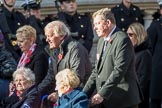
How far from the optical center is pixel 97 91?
6.15m

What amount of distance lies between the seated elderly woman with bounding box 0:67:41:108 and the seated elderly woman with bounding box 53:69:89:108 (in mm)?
574

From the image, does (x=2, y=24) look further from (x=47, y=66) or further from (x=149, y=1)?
(x=149, y=1)

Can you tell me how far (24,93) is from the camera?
644 centimetres

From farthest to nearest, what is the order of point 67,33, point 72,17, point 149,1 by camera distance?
1. point 149,1
2. point 72,17
3. point 67,33

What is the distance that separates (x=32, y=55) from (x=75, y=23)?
223cm

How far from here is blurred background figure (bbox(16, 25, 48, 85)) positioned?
709 cm

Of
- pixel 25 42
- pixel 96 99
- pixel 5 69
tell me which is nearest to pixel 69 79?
pixel 96 99

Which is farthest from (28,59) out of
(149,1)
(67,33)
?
(149,1)

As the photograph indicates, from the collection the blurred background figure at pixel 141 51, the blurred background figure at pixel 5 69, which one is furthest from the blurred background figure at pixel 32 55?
the blurred background figure at pixel 141 51

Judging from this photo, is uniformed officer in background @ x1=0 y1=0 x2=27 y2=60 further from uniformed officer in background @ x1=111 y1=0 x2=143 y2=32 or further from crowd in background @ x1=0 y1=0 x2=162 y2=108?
uniformed officer in background @ x1=111 y1=0 x2=143 y2=32

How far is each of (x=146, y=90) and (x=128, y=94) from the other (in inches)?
63.6

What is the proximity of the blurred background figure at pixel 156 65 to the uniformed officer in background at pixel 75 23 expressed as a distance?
0.98 m

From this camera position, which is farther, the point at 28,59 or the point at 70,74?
the point at 28,59

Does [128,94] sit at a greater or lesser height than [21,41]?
lesser
